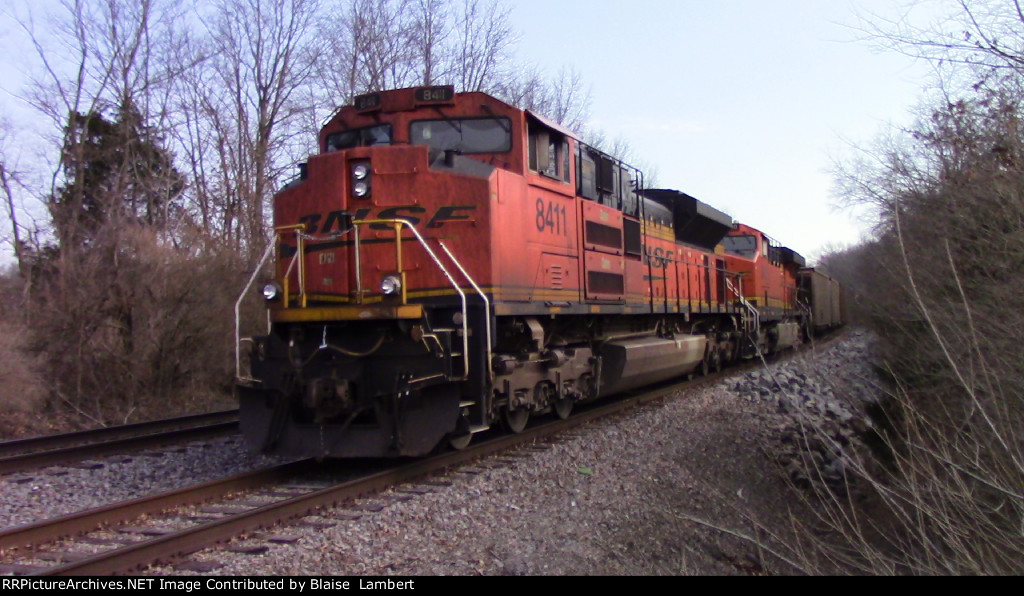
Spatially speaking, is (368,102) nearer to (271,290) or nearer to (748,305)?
(271,290)

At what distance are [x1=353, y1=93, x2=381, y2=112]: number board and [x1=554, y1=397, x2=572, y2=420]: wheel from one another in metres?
4.12

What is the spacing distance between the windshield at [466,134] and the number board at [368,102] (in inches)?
16.9

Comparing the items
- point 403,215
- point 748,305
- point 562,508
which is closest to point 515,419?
point 562,508

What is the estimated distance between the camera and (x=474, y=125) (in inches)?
313

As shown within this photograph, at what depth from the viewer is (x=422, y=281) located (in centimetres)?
739

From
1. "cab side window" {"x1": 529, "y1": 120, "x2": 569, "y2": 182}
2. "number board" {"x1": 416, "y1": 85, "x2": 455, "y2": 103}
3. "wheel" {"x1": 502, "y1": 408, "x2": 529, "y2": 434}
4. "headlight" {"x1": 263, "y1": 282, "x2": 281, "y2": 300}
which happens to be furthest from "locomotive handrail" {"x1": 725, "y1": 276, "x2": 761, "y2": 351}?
"headlight" {"x1": 263, "y1": 282, "x2": 281, "y2": 300}

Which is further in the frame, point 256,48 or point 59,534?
point 256,48

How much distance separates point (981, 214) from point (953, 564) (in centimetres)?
481

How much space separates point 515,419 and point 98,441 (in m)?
5.41

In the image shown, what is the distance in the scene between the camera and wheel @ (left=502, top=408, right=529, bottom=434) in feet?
28.6

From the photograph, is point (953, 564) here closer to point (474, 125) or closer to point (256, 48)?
point (474, 125)

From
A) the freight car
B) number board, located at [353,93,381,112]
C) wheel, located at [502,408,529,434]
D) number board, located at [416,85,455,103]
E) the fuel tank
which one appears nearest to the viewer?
number board, located at [416,85,455,103]

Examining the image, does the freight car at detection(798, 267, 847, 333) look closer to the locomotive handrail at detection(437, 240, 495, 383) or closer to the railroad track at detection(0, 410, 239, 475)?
the railroad track at detection(0, 410, 239, 475)
